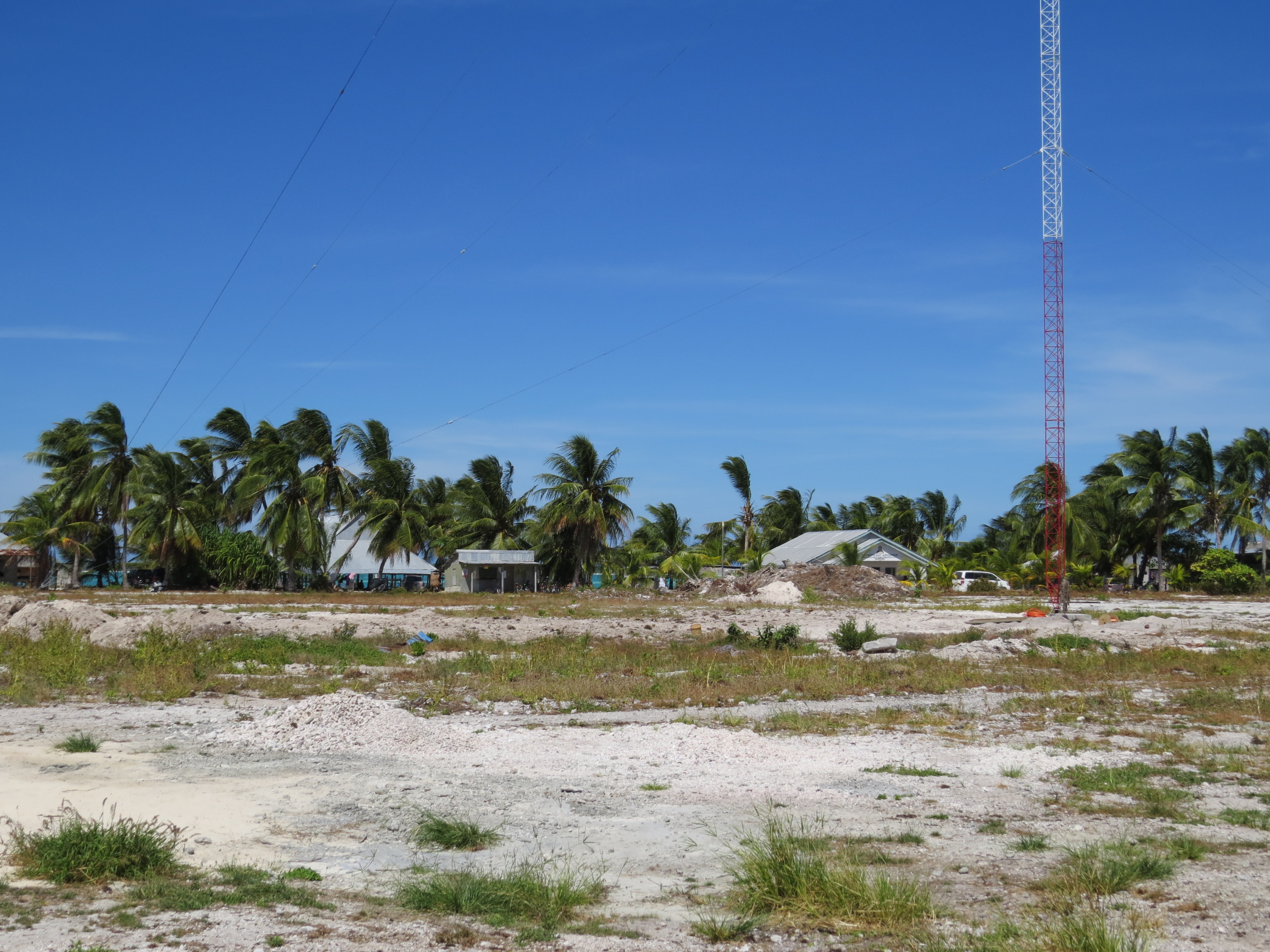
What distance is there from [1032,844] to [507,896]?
375 cm

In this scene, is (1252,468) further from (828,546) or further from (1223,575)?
(828,546)

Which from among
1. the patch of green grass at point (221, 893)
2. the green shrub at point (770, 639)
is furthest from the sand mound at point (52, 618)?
the patch of green grass at point (221, 893)

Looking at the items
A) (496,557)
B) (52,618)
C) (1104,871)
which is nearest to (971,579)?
(496,557)

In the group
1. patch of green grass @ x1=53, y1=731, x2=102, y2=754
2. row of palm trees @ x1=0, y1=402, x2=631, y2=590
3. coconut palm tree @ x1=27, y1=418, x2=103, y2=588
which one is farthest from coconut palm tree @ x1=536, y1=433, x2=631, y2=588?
patch of green grass @ x1=53, y1=731, x2=102, y2=754

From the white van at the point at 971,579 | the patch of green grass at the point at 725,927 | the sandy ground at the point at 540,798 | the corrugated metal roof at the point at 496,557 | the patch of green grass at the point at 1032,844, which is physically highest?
the corrugated metal roof at the point at 496,557

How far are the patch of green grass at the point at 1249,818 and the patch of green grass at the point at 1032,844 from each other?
5.21ft

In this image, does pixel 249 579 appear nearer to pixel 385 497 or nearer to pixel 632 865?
pixel 385 497

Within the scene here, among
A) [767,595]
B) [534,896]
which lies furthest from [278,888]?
[767,595]

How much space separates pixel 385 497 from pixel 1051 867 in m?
55.3

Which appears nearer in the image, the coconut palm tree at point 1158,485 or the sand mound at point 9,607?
the sand mound at point 9,607

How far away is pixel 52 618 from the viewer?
24.8 m

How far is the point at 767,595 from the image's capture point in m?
50.8

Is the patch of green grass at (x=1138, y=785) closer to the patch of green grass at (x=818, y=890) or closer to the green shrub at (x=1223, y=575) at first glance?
the patch of green grass at (x=818, y=890)

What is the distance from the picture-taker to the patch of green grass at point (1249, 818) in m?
7.98
